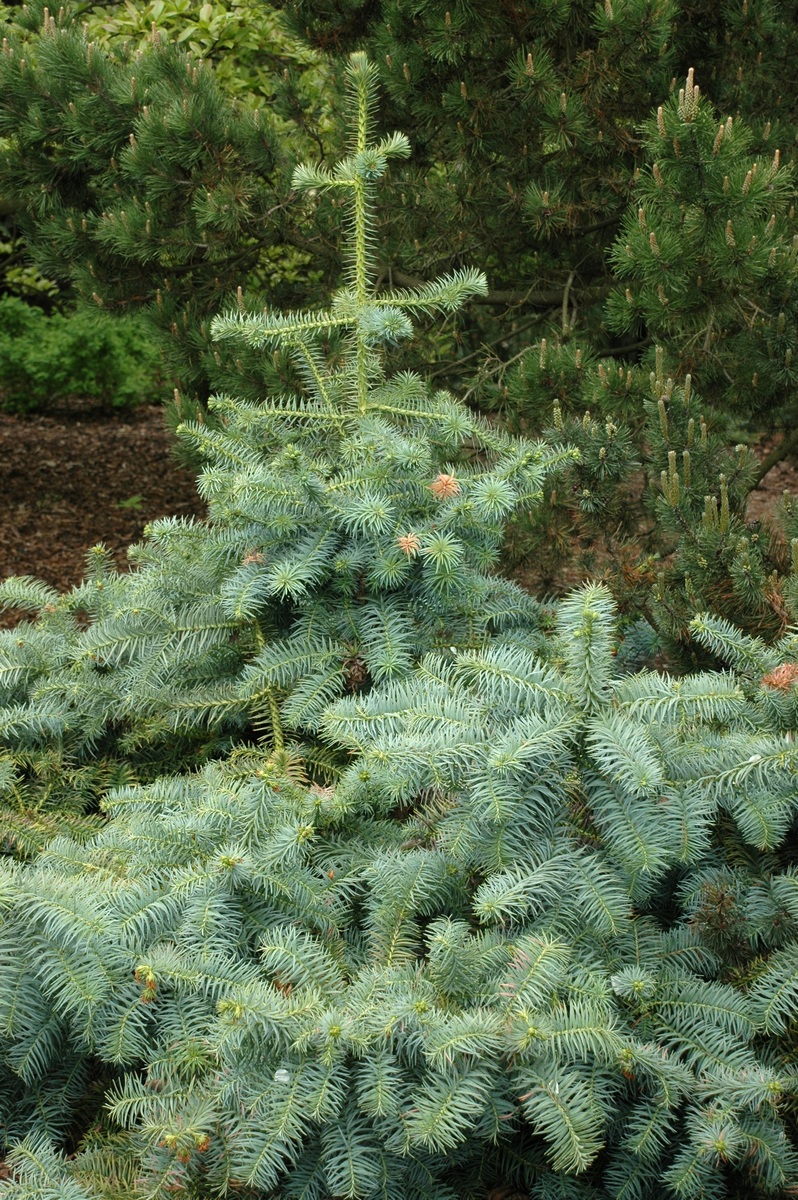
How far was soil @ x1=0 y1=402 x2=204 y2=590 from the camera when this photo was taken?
6308mm

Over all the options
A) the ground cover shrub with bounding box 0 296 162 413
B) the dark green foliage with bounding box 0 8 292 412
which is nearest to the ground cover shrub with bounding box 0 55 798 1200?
the dark green foliage with bounding box 0 8 292 412

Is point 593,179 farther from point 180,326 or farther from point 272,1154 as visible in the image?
point 272,1154

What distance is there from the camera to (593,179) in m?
3.91

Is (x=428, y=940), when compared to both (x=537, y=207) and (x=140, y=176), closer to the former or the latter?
(x=537, y=207)

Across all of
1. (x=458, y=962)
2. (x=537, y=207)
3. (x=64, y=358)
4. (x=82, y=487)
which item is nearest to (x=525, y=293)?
(x=537, y=207)

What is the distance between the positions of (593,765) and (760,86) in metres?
3.29

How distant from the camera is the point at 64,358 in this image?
9.30 metres

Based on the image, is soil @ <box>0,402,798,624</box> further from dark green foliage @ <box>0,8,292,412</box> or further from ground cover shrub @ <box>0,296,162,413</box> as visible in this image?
dark green foliage @ <box>0,8,292,412</box>

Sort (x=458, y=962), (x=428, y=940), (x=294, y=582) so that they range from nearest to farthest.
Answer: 1. (x=458, y=962)
2. (x=428, y=940)
3. (x=294, y=582)

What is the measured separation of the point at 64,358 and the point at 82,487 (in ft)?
7.49

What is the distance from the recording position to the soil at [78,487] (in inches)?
248

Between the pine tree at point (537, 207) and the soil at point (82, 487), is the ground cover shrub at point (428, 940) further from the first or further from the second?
the soil at point (82, 487)

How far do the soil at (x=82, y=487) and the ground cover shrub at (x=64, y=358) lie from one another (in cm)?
23

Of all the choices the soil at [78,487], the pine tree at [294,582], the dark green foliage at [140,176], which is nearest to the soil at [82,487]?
the soil at [78,487]
